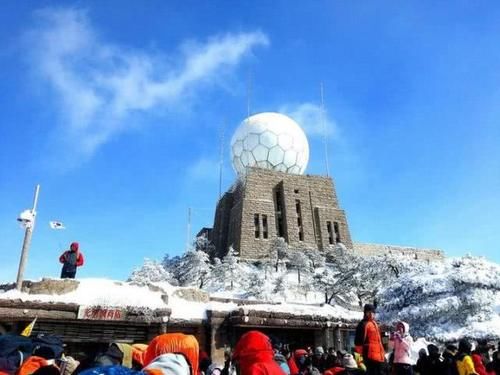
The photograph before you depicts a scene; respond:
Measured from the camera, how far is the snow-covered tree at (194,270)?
27062 mm

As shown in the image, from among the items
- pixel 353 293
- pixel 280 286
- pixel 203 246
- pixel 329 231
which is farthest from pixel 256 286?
pixel 329 231

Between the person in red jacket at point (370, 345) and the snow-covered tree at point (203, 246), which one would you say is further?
the snow-covered tree at point (203, 246)

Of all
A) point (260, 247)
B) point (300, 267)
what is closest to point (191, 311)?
point (300, 267)

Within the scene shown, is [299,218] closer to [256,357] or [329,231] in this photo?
[329,231]

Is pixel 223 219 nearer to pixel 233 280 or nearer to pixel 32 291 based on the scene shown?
pixel 233 280

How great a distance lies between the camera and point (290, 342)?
1090cm

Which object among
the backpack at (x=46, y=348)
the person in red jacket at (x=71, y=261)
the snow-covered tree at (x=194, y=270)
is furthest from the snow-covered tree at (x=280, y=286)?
the backpack at (x=46, y=348)

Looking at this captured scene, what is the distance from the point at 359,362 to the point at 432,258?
34815 millimetres

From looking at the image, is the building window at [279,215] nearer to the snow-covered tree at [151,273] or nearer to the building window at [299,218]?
the building window at [299,218]

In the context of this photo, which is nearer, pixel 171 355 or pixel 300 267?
pixel 171 355

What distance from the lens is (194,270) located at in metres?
27.3

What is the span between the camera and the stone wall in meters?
36.8

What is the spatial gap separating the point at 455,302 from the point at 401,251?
23.3m

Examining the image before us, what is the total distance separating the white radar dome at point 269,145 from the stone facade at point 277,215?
145cm
